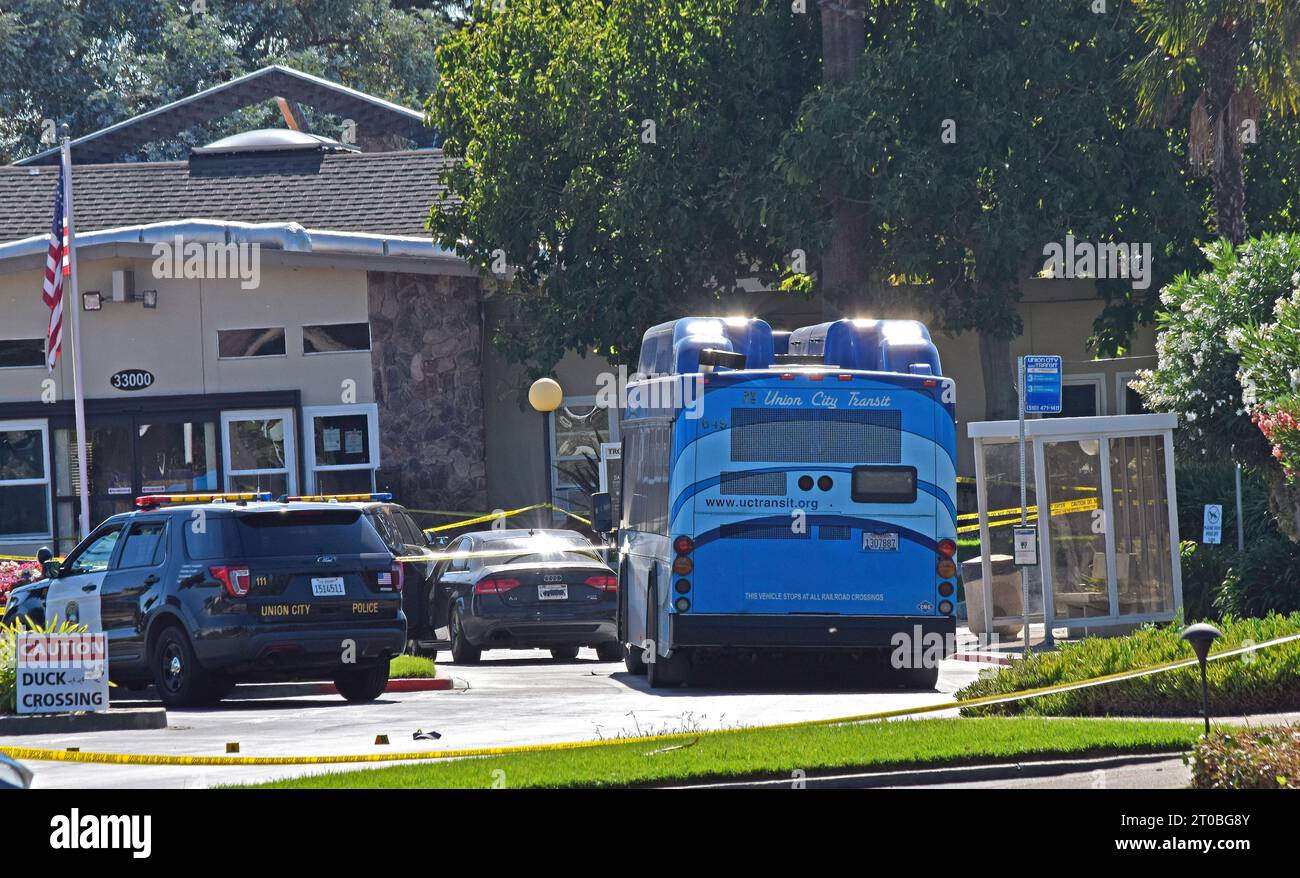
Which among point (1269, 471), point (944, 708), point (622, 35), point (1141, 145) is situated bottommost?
point (944, 708)

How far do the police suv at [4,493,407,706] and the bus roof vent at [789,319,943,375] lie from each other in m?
4.59

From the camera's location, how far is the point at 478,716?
1630cm

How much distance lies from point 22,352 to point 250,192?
5.46m

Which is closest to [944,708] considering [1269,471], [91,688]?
[91,688]

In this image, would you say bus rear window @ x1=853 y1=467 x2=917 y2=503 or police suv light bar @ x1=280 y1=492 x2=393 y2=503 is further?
police suv light bar @ x1=280 y1=492 x2=393 y2=503

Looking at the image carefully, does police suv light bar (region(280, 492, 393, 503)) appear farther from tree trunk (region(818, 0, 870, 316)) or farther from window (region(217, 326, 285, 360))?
window (region(217, 326, 285, 360))

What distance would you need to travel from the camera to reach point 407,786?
35.7 ft

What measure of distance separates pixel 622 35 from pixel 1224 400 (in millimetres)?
11216

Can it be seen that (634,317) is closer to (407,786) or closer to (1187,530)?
(1187,530)

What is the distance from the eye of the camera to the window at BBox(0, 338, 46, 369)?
3309 centimetres

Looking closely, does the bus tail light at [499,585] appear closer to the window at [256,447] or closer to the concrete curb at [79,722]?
the concrete curb at [79,722]

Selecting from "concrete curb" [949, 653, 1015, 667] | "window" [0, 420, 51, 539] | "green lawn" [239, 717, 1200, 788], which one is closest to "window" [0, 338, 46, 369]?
"window" [0, 420, 51, 539]
